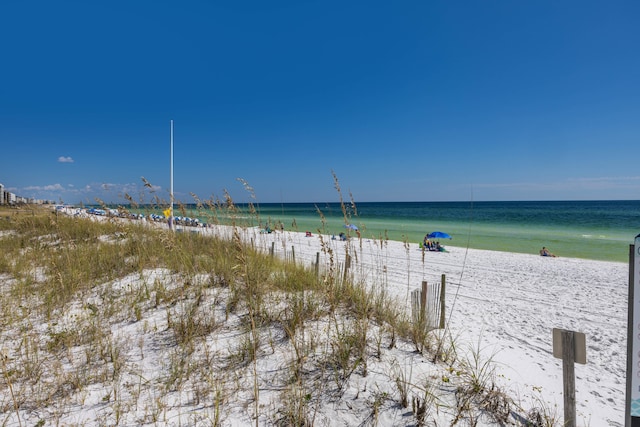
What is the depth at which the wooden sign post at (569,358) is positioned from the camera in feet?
7.22

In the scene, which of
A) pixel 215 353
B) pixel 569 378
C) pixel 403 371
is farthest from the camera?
pixel 215 353

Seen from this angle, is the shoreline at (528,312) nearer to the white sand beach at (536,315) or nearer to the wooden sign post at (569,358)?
the white sand beach at (536,315)

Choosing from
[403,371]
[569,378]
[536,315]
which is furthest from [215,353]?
[536,315]

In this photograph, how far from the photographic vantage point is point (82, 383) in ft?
7.38

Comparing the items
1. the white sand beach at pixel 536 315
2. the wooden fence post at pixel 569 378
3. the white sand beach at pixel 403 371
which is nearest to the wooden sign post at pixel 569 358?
the wooden fence post at pixel 569 378

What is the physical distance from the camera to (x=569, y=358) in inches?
89.1

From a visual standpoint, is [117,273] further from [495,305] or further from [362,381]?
[495,305]

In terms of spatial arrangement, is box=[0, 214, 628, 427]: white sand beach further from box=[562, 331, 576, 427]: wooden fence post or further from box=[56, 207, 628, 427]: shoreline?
box=[562, 331, 576, 427]: wooden fence post

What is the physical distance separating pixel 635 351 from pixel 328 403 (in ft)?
6.48

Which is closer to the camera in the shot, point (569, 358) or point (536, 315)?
point (569, 358)

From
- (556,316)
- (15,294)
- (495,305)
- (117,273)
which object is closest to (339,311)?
(117,273)

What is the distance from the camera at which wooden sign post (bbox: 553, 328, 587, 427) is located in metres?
2.20

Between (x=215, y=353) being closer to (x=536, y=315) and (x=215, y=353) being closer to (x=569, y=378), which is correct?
(x=569, y=378)

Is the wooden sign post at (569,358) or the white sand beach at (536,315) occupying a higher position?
the wooden sign post at (569,358)
